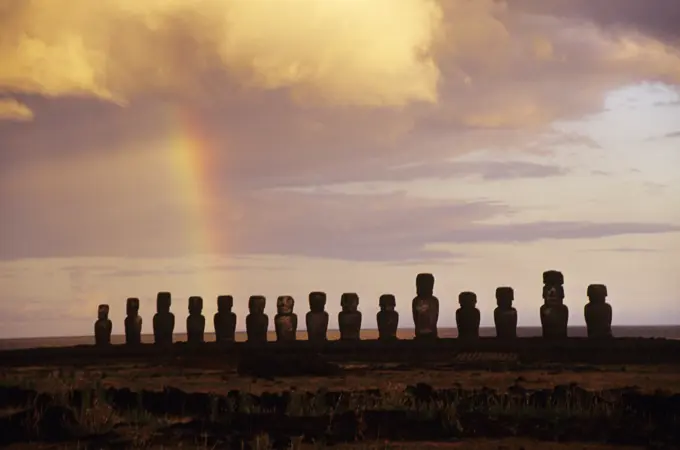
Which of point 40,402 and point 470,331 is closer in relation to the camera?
point 40,402

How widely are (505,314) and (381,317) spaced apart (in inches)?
187

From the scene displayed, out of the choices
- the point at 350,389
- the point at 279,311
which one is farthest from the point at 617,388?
the point at 279,311

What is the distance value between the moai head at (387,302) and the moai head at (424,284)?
1.58m

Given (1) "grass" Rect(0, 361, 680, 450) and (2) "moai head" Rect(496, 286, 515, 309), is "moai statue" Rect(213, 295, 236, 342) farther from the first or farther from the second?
(1) "grass" Rect(0, 361, 680, 450)

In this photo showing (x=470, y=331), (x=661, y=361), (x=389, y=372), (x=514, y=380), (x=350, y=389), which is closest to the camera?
(x=350, y=389)

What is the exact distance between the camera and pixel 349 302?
38.6 meters

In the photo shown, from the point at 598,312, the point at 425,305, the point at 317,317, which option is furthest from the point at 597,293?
the point at 317,317

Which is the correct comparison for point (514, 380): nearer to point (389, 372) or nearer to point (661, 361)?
point (389, 372)

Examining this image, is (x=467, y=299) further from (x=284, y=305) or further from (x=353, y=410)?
(x=353, y=410)

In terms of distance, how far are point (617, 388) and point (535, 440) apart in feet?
16.1

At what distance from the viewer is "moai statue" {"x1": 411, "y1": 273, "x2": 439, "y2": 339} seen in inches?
1454

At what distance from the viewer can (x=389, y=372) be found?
2517cm

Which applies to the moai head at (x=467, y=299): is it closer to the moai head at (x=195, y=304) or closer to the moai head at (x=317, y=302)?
the moai head at (x=317, y=302)

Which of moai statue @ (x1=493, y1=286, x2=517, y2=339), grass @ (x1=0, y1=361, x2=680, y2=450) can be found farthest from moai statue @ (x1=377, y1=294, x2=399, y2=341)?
grass @ (x1=0, y1=361, x2=680, y2=450)
